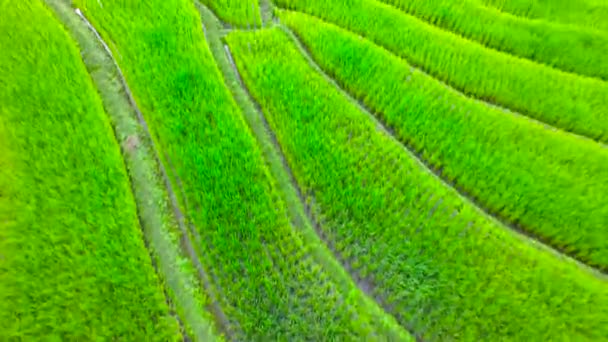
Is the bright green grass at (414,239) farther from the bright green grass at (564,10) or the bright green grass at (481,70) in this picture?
the bright green grass at (564,10)

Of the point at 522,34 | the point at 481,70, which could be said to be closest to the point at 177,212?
the point at 481,70

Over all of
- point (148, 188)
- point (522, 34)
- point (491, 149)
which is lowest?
point (148, 188)

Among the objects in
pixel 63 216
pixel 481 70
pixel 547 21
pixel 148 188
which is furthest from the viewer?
pixel 547 21

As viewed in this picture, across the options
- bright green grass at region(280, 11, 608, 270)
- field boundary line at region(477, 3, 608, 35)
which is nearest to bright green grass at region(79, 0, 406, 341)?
bright green grass at region(280, 11, 608, 270)

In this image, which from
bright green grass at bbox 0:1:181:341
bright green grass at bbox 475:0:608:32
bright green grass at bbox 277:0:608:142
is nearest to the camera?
bright green grass at bbox 0:1:181:341

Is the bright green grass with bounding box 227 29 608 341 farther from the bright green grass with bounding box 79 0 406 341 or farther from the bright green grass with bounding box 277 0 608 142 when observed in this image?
the bright green grass with bounding box 277 0 608 142

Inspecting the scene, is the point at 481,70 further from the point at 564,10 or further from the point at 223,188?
the point at 223,188
